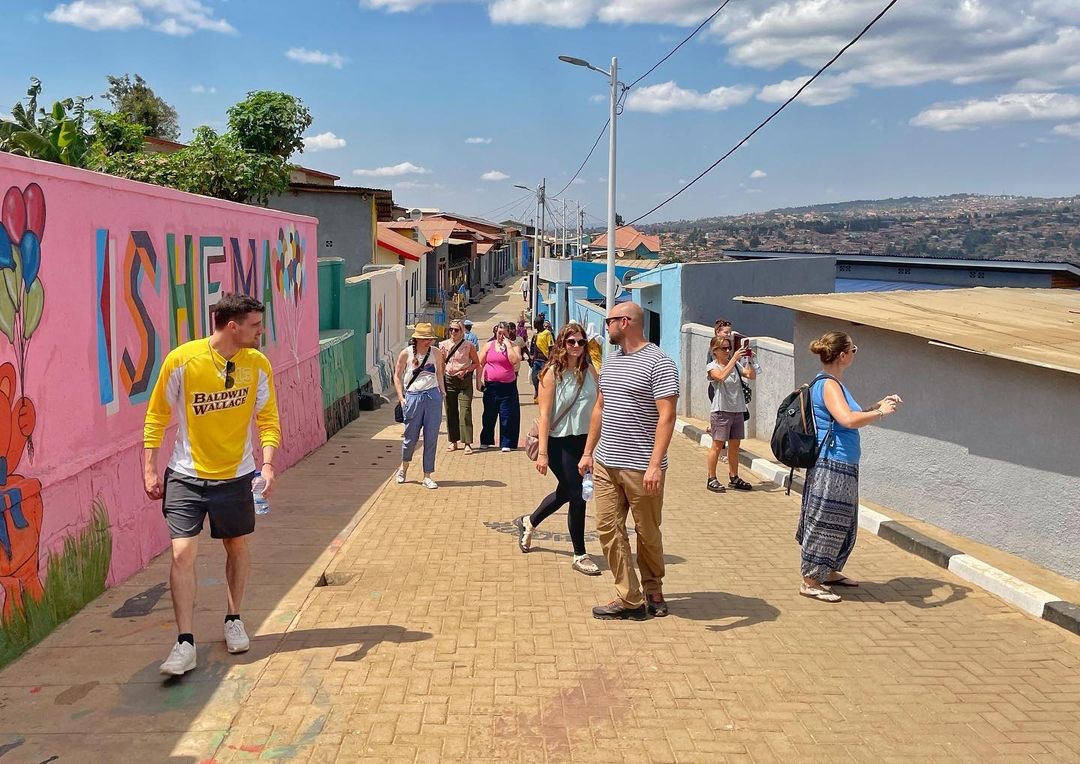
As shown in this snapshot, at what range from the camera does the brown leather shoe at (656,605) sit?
18.7 ft

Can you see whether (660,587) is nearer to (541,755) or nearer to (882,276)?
(541,755)

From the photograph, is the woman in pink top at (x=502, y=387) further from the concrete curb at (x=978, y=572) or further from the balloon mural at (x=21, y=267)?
the balloon mural at (x=21, y=267)

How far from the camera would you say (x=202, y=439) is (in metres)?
4.62

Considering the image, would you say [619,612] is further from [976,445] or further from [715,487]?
[715,487]

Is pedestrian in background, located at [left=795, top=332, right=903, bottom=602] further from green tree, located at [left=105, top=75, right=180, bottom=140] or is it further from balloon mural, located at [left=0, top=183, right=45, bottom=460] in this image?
green tree, located at [left=105, top=75, right=180, bottom=140]

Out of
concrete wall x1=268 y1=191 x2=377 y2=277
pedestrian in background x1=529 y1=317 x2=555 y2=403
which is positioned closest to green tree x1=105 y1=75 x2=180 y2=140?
concrete wall x1=268 y1=191 x2=377 y2=277

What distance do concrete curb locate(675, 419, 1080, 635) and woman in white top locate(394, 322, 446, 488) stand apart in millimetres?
3954

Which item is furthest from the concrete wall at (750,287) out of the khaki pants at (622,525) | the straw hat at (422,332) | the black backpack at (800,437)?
the khaki pants at (622,525)

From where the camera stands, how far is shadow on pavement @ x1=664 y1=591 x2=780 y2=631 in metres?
5.67

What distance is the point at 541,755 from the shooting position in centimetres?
393

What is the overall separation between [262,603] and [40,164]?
2.61m

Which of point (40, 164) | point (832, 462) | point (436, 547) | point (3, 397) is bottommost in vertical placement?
point (436, 547)

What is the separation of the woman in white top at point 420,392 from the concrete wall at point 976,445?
12.6 ft

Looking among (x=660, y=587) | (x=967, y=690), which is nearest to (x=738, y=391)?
(x=660, y=587)
